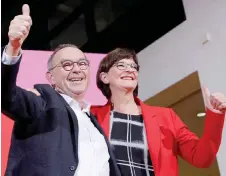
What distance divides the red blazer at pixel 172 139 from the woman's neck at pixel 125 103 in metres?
0.03

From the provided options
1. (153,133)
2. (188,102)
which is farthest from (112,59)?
(188,102)

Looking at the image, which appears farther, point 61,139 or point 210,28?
point 210,28

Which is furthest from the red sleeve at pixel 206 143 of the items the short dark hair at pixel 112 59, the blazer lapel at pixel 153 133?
the short dark hair at pixel 112 59

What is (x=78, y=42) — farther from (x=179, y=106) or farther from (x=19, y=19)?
(x=19, y=19)

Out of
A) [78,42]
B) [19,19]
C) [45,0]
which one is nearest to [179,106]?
[78,42]

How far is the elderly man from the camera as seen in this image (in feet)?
4.04

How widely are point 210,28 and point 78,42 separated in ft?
3.69

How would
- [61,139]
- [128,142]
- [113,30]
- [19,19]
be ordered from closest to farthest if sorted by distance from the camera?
[19,19] < [61,139] < [128,142] < [113,30]

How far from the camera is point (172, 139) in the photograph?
5.61 ft

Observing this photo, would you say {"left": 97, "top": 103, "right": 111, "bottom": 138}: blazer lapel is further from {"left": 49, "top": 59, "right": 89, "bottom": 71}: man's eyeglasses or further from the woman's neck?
{"left": 49, "top": 59, "right": 89, "bottom": 71}: man's eyeglasses

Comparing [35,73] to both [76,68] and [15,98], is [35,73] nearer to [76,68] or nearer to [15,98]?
[76,68]

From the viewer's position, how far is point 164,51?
327 centimetres

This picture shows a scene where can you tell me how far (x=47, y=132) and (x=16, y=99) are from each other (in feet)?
0.56

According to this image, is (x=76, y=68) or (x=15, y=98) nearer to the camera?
(x=15, y=98)
